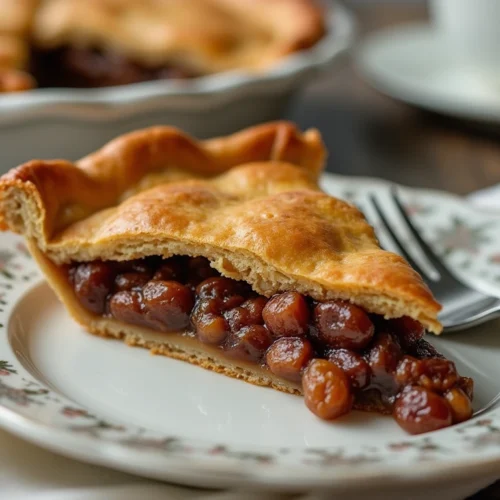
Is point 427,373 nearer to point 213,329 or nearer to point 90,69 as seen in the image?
point 213,329

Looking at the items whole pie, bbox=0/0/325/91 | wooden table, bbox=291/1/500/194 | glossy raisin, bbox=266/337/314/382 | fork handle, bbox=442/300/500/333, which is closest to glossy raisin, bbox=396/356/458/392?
glossy raisin, bbox=266/337/314/382

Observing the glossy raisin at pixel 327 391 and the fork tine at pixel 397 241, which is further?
the fork tine at pixel 397 241

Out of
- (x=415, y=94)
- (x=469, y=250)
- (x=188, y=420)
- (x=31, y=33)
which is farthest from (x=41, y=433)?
(x=31, y=33)

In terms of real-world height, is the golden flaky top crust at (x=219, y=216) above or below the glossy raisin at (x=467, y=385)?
above

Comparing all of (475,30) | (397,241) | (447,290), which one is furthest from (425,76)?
(447,290)

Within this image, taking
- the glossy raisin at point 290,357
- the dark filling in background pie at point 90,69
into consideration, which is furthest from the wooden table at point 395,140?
the glossy raisin at point 290,357

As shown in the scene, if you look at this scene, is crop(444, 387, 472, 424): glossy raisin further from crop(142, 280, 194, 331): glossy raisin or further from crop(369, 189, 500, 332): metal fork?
crop(142, 280, 194, 331): glossy raisin

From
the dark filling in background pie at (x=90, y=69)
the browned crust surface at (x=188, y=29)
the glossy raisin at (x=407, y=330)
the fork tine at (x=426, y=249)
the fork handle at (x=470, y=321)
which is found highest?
the browned crust surface at (x=188, y=29)

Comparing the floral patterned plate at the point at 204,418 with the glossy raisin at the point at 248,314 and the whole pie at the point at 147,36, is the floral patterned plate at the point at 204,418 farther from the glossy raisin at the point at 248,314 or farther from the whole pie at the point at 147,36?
the whole pie at the point at 147,36
